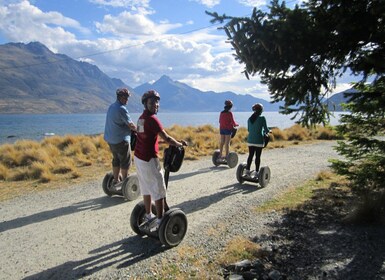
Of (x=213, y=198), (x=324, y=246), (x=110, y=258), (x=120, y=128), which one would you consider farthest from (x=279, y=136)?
(x=110, y=258)

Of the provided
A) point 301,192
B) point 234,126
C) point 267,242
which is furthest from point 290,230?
point 234,126

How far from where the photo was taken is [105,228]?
6.27m

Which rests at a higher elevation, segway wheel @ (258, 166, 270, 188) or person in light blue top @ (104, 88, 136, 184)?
person in light blue top @ (104, 88, 136, 184)

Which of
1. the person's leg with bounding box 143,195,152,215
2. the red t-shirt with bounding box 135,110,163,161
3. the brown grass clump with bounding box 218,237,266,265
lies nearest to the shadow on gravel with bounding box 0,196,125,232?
the person's leg with bounding box 143,195,152,215

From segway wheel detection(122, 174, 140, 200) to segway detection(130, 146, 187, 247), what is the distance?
88.9 inches

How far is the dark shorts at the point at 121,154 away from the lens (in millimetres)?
7781

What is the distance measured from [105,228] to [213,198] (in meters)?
2.99

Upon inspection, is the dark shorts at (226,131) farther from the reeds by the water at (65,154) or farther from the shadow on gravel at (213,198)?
the reeds by the water at (65,154)

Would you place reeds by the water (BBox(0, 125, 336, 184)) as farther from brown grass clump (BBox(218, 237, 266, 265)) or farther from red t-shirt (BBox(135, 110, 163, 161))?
red t-shirt (BBox(135, 110, 163, 161))

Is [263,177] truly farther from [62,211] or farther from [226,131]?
[62,211]

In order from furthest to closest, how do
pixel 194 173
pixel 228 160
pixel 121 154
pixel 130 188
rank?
pixel 228 160
pixel 194 173
pixel 130 188
pixel 121 154

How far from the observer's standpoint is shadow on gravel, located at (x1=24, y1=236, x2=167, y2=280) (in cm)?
457

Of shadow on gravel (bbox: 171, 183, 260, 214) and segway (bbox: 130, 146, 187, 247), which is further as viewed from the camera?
shadow on gravel (bbox: 171, 183, 260, 214)

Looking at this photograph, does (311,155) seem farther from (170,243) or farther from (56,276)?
(56,276)
